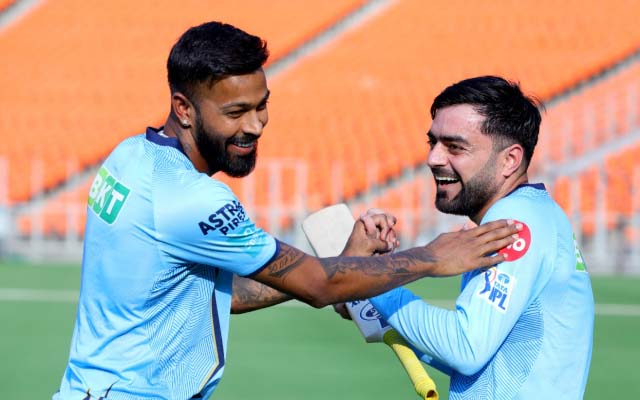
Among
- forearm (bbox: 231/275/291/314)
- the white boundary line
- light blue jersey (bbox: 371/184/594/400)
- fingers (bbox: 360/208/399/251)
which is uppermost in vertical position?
fingers (bbox: 360/208/399/251)

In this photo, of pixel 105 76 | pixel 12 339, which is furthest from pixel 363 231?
pixel 105 76

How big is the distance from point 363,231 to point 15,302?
8.80 meters

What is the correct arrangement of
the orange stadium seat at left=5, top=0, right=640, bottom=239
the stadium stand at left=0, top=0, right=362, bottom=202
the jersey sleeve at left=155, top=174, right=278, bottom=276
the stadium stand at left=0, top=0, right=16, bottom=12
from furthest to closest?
the stadium stand at left=0, top=0, right=16, bottom=12
the stadium stand at left=0, top=0, right=362, bottom=202
the orange stadium seat at left=5, top=0, right=640, bottom=239
the jersey sleeve at left=155, top=174, right=278, bottom=276

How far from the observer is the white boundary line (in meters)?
11.4

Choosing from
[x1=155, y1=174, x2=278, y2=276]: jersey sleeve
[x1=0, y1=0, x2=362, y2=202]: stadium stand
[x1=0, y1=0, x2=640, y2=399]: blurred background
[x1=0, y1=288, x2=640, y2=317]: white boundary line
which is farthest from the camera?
[x1=0, y1=0, x2=362, y2=202]: stadium stand

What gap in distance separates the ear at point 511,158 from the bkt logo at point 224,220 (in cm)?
89

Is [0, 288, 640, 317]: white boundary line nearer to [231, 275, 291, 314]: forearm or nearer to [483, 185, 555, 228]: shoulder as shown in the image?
[231, 275, 291, 314]: forearm

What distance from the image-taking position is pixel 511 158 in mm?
3260

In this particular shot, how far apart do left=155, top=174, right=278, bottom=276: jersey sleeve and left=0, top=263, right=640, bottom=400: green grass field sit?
4515 mm

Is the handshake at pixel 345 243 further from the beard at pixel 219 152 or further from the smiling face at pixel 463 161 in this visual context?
the beard at pixel 219 152

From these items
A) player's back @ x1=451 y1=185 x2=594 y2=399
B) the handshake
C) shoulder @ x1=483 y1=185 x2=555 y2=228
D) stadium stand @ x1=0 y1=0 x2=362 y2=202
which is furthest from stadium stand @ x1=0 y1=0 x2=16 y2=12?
player's back @ x1=451 y1=185 x2=594 y2=399

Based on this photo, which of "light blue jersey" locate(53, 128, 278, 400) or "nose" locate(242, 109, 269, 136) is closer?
"light blue jersey" locate(53, 128, 278, 400)

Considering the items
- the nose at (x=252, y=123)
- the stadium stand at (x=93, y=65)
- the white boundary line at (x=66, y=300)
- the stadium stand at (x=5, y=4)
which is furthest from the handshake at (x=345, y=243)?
→ the stadium stand at (x=5, y=4)

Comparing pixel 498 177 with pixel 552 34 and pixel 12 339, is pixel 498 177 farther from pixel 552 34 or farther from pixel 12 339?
pixel 552 34
